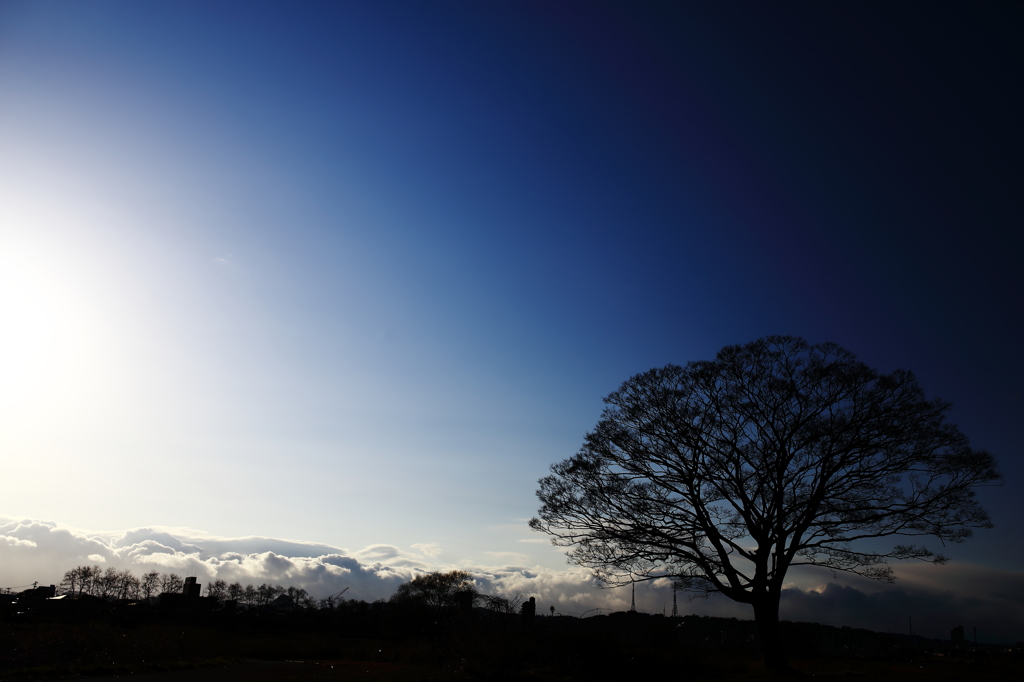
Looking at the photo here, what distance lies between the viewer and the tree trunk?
17.9 metres

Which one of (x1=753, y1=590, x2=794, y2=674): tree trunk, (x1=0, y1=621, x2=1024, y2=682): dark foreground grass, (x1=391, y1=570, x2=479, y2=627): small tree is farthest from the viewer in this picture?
(x1=391, y1=570, x2=479, y2=627): small tree

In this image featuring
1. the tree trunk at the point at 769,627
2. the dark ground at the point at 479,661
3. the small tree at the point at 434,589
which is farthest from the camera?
the small tree at the point at 434,589

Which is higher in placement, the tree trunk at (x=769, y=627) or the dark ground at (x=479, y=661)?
the tree trunk at (x=769, y=627)

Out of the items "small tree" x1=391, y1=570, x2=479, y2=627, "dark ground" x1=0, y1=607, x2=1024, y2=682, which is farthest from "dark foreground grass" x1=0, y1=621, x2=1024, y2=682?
"small tree" x1=391, y1=570, x2=479, y2=627

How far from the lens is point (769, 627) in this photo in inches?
722

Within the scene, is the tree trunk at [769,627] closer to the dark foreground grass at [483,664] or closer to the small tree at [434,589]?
the dark foreground grass at [483,664]

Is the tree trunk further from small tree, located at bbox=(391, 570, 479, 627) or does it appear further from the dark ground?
small tree, located at bbox=(391, 570, 479, 627)

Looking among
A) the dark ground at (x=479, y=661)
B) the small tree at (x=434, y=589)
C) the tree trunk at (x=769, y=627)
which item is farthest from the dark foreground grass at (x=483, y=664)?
the small tree at (x=434, y=589)

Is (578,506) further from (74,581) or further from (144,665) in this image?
(74,581)

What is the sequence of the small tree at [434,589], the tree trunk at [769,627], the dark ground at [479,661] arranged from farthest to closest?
the small tree at [434,589]
the tree trunk at [769,627]
the dark ground at [479,661]

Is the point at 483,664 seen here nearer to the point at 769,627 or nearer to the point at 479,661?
the point at 479,661

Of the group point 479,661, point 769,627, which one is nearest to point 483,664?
point 479,661

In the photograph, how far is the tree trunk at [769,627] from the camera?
17.9m

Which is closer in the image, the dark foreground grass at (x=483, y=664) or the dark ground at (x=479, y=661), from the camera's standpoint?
the dark foreground grass at (x=483, y=664)
